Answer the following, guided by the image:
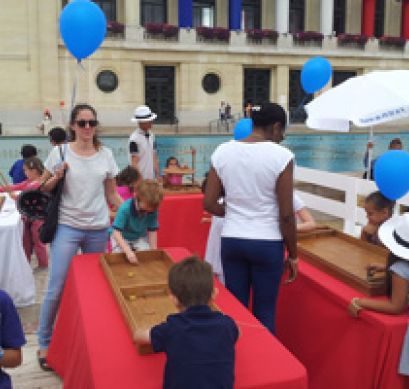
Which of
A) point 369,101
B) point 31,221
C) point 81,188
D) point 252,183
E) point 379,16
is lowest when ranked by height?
point 31,221

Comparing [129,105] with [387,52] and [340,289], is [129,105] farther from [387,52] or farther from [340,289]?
[340,289]

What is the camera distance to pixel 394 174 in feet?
12.6

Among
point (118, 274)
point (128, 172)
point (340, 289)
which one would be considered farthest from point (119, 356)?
point (128, 172)

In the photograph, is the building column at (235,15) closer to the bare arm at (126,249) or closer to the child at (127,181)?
the child at (127,181)

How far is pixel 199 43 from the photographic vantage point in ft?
108

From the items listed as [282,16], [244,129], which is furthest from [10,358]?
[282,16]

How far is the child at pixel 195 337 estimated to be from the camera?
1776 mm

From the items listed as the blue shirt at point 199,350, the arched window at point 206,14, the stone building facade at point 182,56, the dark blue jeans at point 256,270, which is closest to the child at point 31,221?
the dark blue jeans at point 256,270

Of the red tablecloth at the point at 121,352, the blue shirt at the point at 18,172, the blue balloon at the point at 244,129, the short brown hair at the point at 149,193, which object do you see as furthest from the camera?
the blue shirt at the point at 18,172

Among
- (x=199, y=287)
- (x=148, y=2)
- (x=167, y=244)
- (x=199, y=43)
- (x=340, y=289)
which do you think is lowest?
(x=167, y=244)

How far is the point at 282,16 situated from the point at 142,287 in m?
35.9

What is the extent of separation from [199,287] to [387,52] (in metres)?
39.3

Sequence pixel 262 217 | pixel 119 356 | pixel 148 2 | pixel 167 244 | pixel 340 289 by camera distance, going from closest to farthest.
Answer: pixel 119 356
pixel 262 217
pixel 340 289
pixel 167 244
pixel 148 2

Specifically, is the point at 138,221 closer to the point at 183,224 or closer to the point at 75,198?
the point at 75,198
